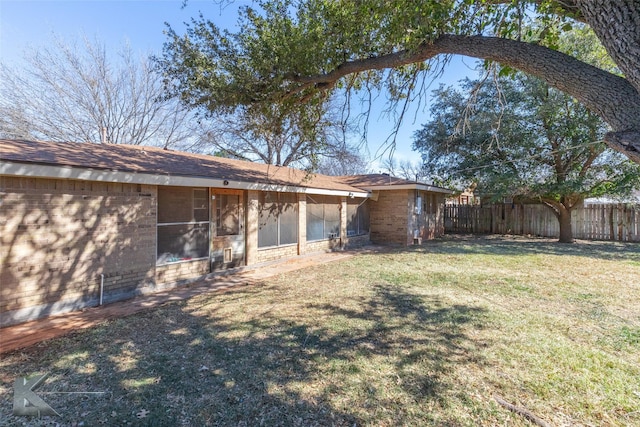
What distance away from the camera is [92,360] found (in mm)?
3516

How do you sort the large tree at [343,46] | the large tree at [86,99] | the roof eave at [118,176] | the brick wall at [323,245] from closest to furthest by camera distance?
1. the large tree at [343,46]
2. the roof eave at [118,176]
3. the brick wall at [323,245]
4. the large tree at [86,99]

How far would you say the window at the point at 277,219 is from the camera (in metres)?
9.24

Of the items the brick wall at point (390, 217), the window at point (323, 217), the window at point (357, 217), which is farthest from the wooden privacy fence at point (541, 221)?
the window at point (323, 217)

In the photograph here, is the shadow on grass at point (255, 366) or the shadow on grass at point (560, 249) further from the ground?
the shadow on grass at point (560, 249)

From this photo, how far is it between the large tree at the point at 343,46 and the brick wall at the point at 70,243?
2479mm

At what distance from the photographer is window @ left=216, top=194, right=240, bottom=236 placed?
7.96 m

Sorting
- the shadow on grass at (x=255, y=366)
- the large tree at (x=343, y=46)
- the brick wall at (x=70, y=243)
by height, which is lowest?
the shadow on grass at (x=255, y=366)

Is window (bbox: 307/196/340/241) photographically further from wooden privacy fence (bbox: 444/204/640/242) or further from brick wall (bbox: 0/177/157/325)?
wooden privacy fence (bbox: 444/204/640/242)

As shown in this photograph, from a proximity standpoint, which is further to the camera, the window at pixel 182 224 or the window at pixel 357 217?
the window at pixel 357 217

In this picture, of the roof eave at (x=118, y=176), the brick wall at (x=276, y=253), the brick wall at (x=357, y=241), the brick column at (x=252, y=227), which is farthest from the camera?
the brick wall at (x=357, y=241)

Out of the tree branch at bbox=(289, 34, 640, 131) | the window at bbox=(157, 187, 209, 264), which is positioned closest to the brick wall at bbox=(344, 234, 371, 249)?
the window at bbox=(157, 187, 209, 264)

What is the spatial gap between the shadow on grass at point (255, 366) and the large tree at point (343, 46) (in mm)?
3134

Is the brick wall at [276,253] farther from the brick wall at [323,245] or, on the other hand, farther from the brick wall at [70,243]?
the brick wall at [70,243]

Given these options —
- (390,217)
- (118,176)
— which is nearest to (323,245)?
(390,217)
